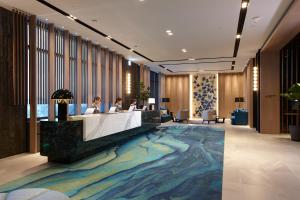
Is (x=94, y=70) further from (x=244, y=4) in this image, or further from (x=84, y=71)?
(x=244, y=4)

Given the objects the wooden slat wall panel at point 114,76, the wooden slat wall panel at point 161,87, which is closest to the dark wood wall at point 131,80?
the wooden slat wall panel at point 114,76

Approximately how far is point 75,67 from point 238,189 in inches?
244

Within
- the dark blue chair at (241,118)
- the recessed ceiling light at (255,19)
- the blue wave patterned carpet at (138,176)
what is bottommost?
the blue wave patterned carpet at (138,176)

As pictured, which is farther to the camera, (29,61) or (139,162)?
(29,61)

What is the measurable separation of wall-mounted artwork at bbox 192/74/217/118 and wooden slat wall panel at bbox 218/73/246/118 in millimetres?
537

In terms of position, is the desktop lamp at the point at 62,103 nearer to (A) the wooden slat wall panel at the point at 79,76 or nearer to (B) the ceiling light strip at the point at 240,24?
(A) the wooden slat wall panel at the point at 79,76

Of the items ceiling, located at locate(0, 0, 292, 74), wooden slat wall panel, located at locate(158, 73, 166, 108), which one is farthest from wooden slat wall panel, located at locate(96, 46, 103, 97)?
wooden slat wall panel, located at locate(158, 73, 166, 108)

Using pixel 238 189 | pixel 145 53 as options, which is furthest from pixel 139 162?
pixel 145 53

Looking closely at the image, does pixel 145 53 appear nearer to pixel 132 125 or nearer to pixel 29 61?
pixel 132 125

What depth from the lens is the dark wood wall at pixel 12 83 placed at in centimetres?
529

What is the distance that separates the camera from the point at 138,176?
395cm

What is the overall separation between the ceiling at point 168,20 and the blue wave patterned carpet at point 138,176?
3384mm

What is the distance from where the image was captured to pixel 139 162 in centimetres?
485

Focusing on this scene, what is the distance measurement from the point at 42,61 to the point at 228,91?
44.9 ft
